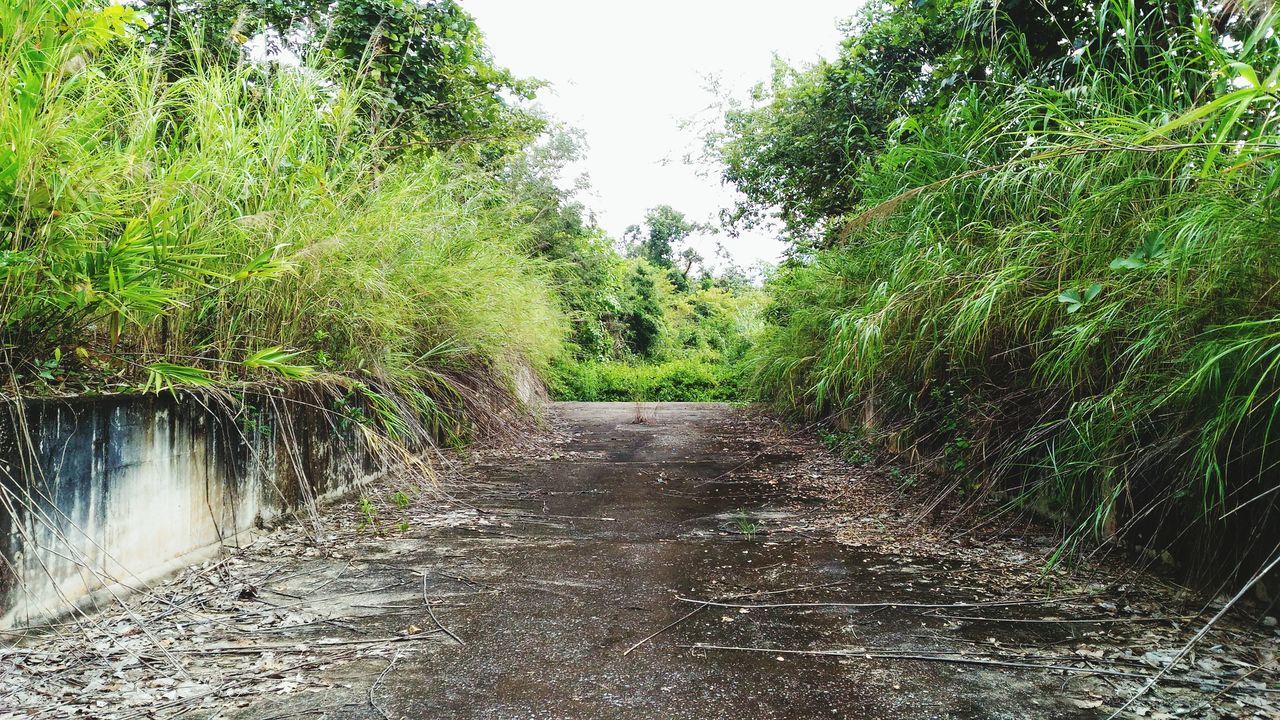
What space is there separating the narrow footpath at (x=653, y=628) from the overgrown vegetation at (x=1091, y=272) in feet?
1.31

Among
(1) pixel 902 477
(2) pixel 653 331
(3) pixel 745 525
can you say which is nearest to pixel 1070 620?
(3) pixel 745 525

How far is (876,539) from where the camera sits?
3.07 m

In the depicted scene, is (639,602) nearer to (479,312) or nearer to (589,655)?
(589,655)

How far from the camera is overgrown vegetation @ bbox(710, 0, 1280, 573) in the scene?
6.23 ft

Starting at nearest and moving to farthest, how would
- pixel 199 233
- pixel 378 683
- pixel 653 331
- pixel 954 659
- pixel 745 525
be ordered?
pixel 378 683 → pixel 954 659 → pixel 199 233 → pixel 745 525 → pixel 653 331

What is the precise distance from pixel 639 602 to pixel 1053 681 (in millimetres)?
1237

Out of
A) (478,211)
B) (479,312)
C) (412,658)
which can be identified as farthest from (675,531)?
(478,211)

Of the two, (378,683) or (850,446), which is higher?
(850,446)

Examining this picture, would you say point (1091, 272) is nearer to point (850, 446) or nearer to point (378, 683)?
point (850, 446)

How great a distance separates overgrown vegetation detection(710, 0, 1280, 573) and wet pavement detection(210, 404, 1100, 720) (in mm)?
676

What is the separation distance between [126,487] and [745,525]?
252 cm

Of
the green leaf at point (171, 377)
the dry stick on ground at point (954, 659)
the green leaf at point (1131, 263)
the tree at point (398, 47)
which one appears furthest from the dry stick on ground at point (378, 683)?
the tree at point (398, 47)

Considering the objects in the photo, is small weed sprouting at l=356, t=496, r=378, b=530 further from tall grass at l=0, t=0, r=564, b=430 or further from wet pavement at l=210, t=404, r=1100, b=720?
tall grass at l=0, t=0, r=564, b=430

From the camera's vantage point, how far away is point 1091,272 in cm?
258
